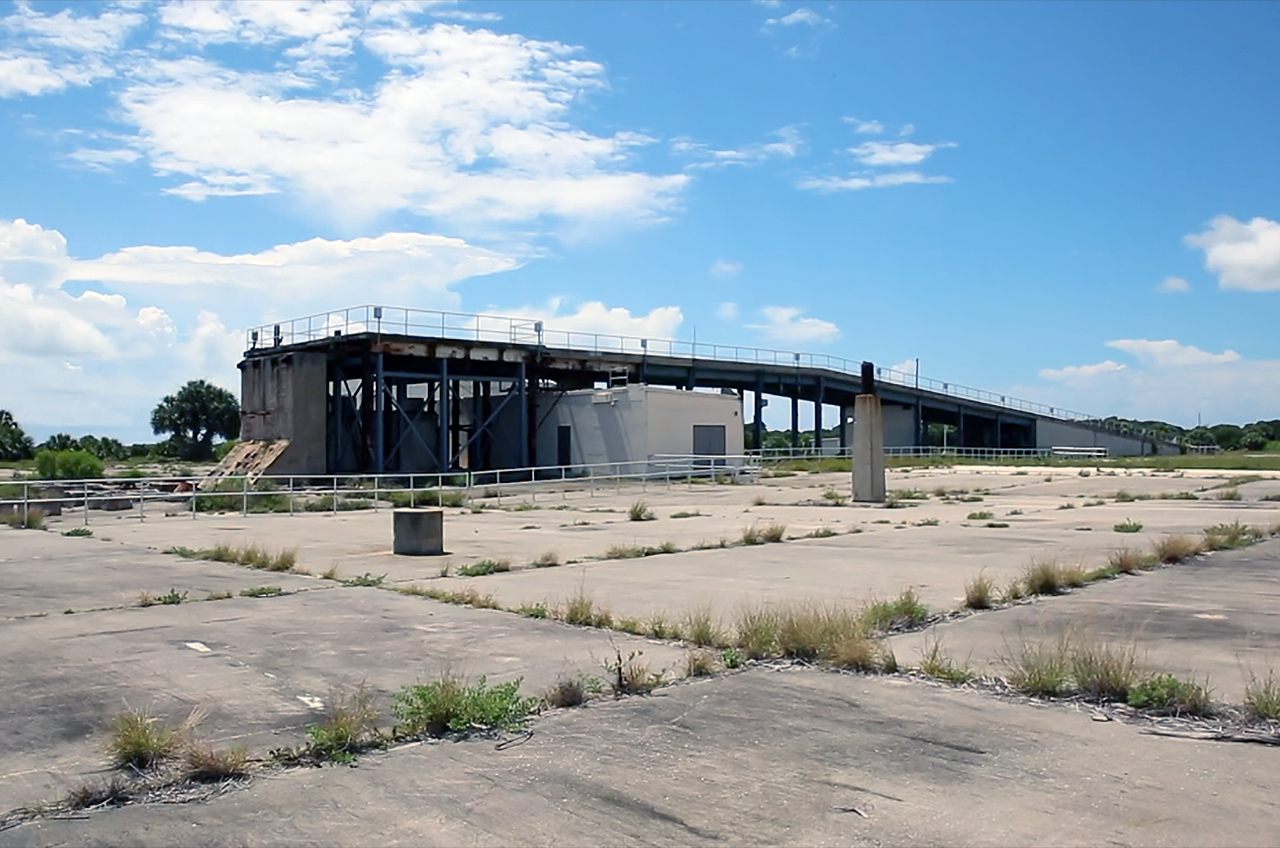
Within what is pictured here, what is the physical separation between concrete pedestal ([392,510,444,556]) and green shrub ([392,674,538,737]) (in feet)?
38.8

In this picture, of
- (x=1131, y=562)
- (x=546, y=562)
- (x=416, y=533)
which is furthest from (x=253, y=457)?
(x=1131, y=562)

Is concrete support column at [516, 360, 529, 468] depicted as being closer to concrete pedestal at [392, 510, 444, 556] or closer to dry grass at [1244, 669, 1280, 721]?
concrete pedestal at [392, 510, 444, 556]

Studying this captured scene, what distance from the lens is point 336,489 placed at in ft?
113

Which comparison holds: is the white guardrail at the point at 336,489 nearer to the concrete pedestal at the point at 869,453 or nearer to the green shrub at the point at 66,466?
the green shrub at the point at 66,466

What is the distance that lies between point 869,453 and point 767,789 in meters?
29.6

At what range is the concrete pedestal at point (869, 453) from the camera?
114 ft

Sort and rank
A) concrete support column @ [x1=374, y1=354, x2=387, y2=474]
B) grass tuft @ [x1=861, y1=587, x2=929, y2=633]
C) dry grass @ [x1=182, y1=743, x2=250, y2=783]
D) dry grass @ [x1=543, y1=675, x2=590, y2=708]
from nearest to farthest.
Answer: dry grass @ [x1=182, y1=743, x2=250, y2=783] < dry grass @ [x1=543, y1=675, x2=590, y2=708] < grass tuft @ [x1=861, y1=587, x2=929, y2=633] < concrete support column @ [x1=374, y1=354, x2=387, y2=474]

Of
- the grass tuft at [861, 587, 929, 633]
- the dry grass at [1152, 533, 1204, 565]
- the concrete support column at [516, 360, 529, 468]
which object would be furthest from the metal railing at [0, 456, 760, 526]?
the grass tuft at [861, 587, 929, 633]

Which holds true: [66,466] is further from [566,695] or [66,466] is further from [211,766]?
[211,766]

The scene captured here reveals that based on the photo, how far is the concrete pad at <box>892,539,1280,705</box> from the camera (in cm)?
912

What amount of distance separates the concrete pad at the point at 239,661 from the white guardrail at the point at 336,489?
61.2 feet

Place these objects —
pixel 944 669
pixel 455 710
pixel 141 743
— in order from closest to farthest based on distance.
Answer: pixel 141 743
pixel 455 710
pixel 944 669

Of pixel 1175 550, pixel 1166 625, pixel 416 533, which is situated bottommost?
pixel 1166 625

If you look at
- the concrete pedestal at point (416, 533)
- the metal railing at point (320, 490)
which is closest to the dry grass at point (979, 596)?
the concrete pedestal at point (416, 533)
